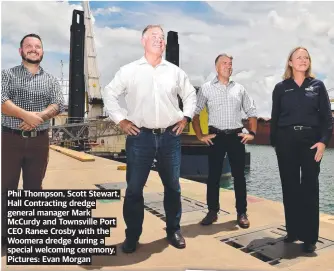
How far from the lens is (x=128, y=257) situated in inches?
102

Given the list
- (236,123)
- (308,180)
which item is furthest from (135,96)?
(308,180)

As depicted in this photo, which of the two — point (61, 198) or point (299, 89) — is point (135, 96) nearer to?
point (61, 198)

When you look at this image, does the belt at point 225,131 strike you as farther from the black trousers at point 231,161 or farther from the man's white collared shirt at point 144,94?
the man's white collared shirt at point 144,94

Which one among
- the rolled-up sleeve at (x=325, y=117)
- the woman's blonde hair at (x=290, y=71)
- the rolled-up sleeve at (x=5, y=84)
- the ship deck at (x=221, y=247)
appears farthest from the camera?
the woman's blonde hair at (x=290, y=71)

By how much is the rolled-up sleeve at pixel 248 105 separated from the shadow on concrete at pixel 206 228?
127 cm

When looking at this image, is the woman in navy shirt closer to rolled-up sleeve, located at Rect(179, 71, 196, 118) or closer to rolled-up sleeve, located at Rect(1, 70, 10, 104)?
rolled-up sleeve, located at Rect(179, 71, 196, 118)

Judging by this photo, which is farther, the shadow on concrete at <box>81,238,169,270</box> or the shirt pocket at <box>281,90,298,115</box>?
the shirt pocket at <box>281,90,298,115</box>

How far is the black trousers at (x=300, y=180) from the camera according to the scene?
2.77 metres

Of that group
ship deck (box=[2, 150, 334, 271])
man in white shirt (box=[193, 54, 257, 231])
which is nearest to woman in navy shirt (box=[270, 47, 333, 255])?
ship deck (box=[2, 150, 334, 271])

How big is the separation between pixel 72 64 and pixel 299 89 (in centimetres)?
1456

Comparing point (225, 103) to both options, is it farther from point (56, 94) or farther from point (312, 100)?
point (56, 94)

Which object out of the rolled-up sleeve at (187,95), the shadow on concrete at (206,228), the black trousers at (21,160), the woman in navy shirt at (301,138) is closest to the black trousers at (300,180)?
the woman in navy shirt at (301,138)

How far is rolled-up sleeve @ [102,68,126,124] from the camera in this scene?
8.51ft

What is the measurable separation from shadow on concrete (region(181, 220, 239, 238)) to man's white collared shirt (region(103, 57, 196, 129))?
1.27 metres
